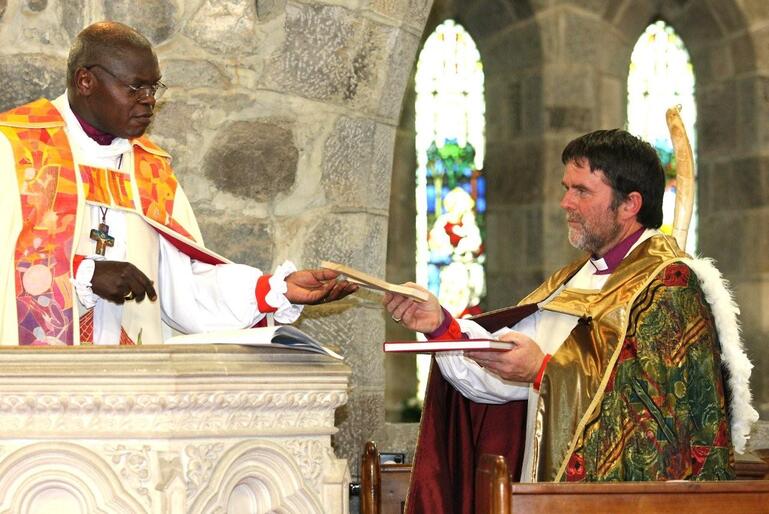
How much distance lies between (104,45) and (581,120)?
16.1ft

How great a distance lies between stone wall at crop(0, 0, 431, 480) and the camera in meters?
4.45

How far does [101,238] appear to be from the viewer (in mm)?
3701

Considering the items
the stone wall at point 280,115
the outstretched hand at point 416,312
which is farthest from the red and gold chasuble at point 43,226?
the outstretched hand at point 416,312

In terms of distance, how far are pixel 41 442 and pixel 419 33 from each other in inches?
108

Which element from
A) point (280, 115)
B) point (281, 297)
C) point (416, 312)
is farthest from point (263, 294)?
point (280, 115)

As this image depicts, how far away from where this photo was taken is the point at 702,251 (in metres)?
8.44

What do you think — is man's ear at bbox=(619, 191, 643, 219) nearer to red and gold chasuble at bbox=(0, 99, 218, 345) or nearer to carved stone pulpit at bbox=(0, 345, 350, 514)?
red and gold chasuble at bbox=(0, 99, 218, 345)

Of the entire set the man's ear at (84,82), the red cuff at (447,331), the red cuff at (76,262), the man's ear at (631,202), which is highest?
the man's ear at (84,82)

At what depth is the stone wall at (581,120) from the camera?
26.8 ft

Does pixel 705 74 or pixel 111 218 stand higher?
pixel 705 74

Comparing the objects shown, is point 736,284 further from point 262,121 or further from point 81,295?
point 81,295

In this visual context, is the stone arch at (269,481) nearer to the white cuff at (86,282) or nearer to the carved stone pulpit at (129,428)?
the carved stone pulpit at (129,428)

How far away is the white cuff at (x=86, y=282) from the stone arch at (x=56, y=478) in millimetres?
964

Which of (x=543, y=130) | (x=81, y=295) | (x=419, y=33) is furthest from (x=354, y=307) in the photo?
(x=543, y=130)
